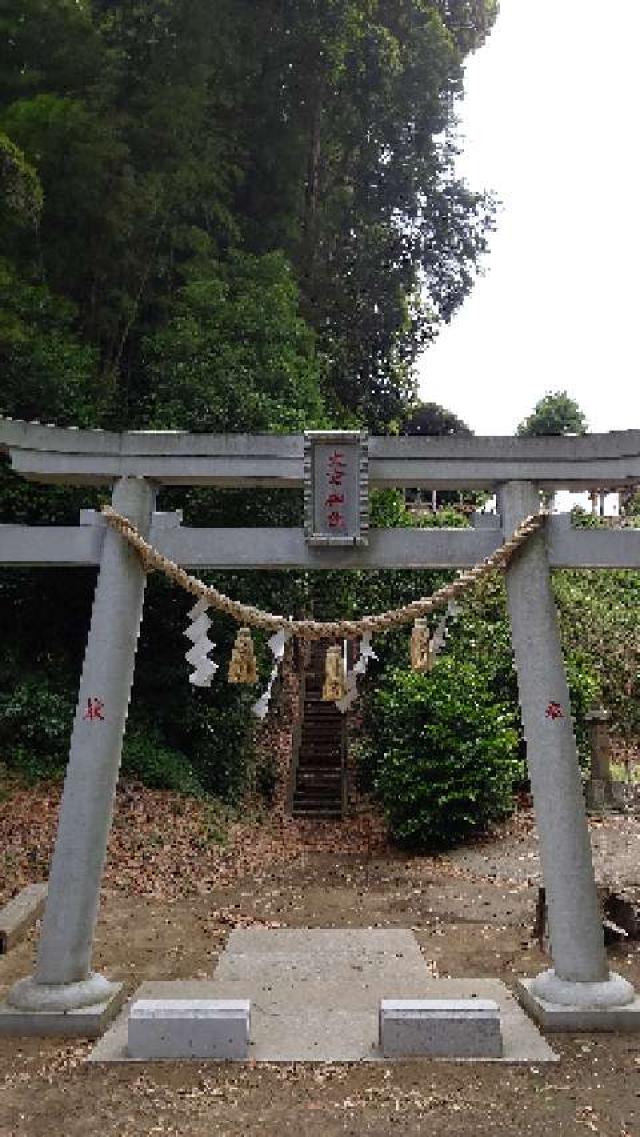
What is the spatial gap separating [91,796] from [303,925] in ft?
14.4

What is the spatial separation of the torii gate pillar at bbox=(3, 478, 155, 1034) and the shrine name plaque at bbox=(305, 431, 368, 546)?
1418 millimetres

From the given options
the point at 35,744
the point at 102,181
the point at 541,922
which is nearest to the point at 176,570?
the point at 541,922

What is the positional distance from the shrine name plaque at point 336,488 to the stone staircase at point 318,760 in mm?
10105

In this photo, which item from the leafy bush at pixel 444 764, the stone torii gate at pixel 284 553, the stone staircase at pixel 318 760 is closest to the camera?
the stone torii gate at pixel 284 553

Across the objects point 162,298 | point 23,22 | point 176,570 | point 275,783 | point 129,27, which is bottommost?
point 275,783

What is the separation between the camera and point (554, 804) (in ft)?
22.4

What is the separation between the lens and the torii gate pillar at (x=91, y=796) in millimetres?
6676

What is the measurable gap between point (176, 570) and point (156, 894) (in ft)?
19.8

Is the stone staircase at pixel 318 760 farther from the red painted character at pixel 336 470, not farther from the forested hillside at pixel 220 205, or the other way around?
the red painted character at pixel 336 470

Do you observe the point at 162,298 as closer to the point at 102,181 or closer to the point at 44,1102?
the point at 102,181

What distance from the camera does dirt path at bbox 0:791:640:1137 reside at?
5.23 metres

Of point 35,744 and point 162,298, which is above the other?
point 162,298

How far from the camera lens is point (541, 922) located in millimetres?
9047

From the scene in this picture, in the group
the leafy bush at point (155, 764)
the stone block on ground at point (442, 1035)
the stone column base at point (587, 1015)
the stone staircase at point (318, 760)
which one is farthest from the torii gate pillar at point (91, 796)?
the stone staircase at point (318, 760)
